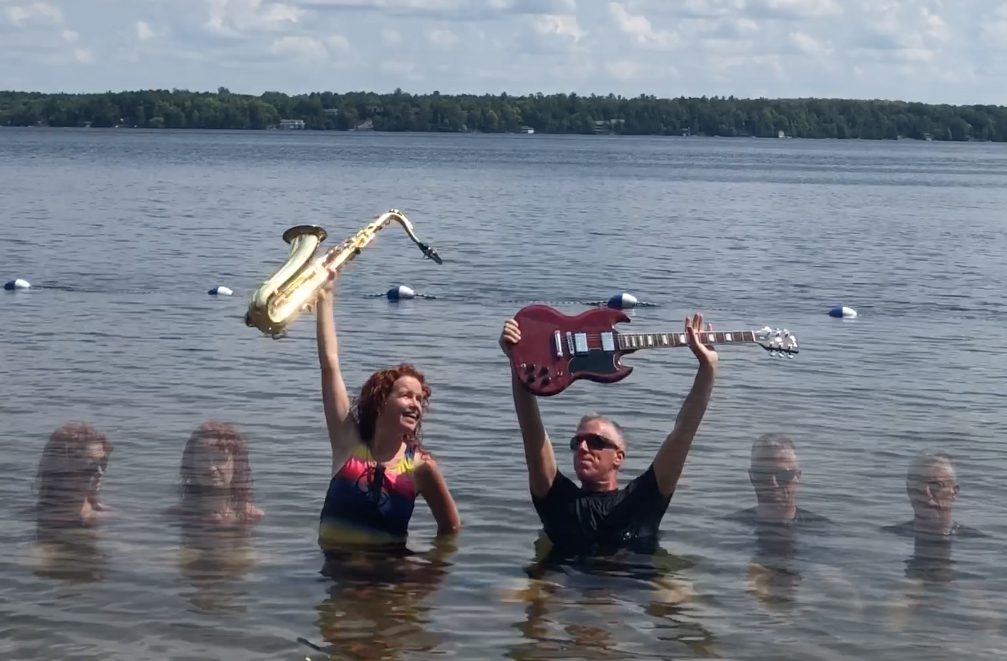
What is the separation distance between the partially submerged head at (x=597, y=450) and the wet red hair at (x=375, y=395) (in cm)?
94

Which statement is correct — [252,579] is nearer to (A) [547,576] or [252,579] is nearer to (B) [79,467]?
(A) [547,576]

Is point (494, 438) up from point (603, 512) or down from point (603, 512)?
down

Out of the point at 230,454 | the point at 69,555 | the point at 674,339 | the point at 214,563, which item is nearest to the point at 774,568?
the point at 674,339

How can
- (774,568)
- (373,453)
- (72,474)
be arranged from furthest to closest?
(72,474), (774,568), (373,453)

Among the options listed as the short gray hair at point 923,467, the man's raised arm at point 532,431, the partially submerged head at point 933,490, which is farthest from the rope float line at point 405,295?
the man's raised arm at point 532,431

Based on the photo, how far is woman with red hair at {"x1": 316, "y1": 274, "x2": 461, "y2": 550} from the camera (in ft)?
30.3

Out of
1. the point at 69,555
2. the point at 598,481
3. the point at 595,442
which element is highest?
the point at 595,442

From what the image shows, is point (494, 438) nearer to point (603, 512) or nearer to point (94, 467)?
point (94, 467)

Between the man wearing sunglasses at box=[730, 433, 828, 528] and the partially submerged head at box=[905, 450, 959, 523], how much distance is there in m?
0.73

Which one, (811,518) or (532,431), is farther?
(811,518)

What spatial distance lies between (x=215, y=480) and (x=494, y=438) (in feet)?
11.6

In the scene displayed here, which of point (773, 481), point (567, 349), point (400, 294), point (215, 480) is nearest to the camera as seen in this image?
point (567, 349)

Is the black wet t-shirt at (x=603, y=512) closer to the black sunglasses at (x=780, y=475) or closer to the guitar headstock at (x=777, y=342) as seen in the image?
the guitar headstock at (x=777, y=342)

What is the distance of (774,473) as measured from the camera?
1245cm
